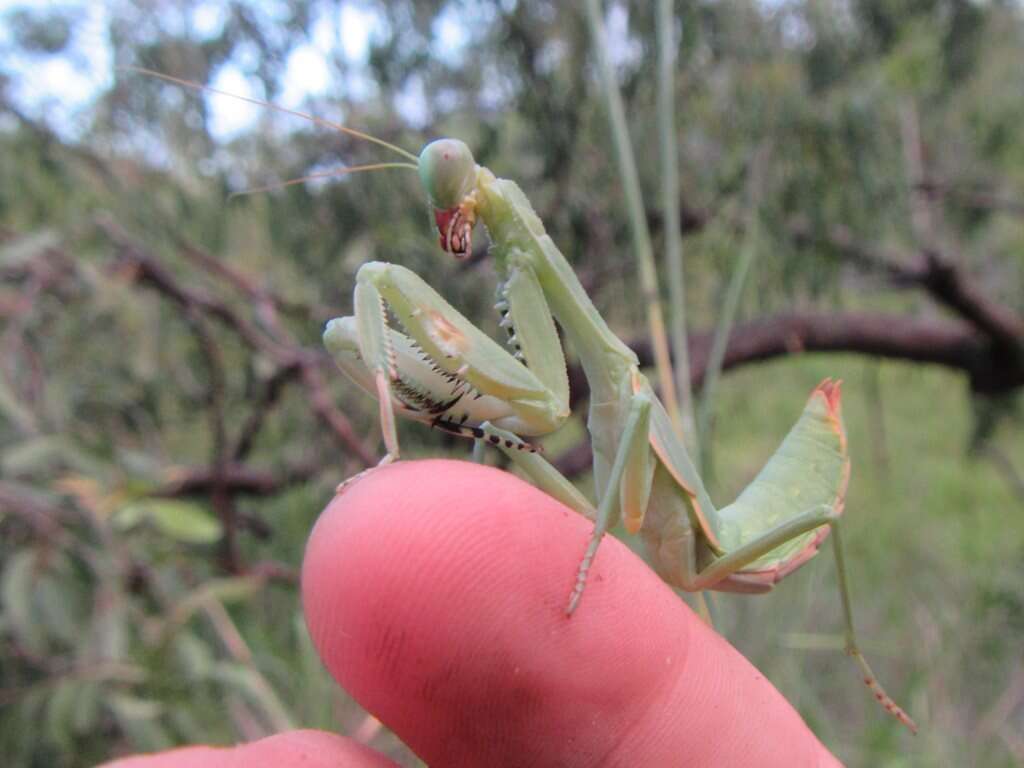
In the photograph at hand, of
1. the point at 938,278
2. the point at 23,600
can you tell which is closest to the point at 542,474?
the point at 23,600

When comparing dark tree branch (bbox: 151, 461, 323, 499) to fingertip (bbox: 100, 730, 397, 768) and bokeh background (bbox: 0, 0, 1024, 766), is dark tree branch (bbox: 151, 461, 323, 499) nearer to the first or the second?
Result: bokeh background (bbox: 0, 0, 1024, 766)

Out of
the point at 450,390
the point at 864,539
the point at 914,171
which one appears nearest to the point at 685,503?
the point at 450,390

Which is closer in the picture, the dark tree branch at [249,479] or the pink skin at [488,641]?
the pink skin at [488,641]

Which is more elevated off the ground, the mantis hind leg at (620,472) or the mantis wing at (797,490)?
the mantis hind leg at (620,472)

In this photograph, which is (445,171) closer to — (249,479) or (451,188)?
(451,188)

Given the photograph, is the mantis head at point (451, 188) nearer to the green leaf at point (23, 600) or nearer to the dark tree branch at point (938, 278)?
the green leaf at point (23, 600)

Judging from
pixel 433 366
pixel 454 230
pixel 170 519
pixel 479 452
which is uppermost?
pixel 454 230

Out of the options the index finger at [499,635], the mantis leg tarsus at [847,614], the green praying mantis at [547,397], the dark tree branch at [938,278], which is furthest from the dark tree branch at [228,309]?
the dark tree branch at [938,278]

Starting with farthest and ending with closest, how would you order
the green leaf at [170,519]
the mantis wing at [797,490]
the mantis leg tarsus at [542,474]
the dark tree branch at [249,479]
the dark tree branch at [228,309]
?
the dark tree branch at [249,479] < the dark tree branch at [228,309] < the green leaf at [170,519] < the mantis wing at [797,490] < the mantis leg tarsus at [542,474]
